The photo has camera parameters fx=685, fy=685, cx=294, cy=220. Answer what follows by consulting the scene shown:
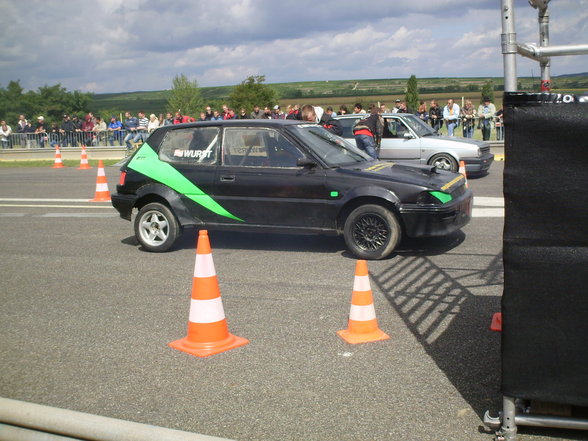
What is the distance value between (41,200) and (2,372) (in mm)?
10459

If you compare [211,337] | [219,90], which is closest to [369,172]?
[211,337]

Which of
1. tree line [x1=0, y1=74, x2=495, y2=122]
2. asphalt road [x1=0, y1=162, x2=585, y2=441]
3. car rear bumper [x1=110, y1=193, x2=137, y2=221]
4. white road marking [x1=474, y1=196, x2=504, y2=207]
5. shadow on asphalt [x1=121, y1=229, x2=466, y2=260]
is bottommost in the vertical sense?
asphalt road [x1=0, y1=162, x2=585, y2=441]

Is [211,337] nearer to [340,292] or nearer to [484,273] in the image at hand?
[340,292]

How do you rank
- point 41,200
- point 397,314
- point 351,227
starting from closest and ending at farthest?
1. point 397,314
2. point 351,227
3. point 41,200

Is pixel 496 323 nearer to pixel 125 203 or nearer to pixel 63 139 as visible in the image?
pixel 125 203

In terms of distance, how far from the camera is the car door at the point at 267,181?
328 inches

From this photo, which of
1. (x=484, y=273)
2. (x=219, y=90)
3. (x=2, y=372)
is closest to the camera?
(x=2, y=372)

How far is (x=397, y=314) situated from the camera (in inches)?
237

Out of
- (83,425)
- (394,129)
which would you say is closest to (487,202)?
(394,129)

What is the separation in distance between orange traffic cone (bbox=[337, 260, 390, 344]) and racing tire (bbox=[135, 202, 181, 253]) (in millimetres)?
4018

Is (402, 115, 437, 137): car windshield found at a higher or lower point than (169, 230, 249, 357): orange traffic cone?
higher

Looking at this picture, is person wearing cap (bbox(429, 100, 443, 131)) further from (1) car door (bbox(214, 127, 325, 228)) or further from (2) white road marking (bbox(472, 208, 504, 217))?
(1) car door (bbox(214, 127, 325, 228))

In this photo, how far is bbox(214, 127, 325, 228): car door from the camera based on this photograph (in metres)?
8.34

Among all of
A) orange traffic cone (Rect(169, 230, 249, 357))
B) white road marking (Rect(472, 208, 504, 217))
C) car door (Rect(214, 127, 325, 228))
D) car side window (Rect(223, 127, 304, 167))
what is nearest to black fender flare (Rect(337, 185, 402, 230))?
car door (Rect(214, 127, 325, 228))
